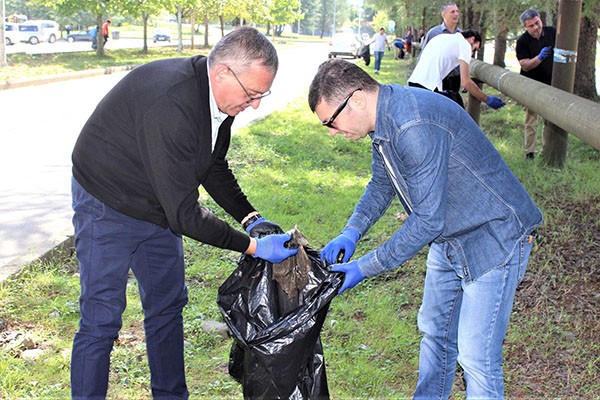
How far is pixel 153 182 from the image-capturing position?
266 centimetres

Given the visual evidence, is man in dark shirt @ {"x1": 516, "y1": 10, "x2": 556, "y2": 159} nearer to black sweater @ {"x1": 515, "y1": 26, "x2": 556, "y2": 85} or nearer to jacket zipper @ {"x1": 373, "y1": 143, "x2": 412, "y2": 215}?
black sweater @ {"x1": 515, "y1": 26, "x2": 556, "y2": 85}

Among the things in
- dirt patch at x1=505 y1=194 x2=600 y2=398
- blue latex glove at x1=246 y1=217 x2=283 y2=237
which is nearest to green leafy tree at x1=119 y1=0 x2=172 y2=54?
dirt patch at x1=505 y1=194 x2=600 y2=398

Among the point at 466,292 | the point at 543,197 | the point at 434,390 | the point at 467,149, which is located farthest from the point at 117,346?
the point at 543,197

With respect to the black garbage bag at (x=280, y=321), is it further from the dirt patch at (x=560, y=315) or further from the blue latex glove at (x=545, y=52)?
the blue latex glove at (x=545, y=52)

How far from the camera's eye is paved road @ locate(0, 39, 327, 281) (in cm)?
552

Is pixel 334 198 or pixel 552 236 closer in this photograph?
pixel 552 236

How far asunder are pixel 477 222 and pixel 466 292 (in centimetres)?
30

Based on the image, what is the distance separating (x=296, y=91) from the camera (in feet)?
59.6

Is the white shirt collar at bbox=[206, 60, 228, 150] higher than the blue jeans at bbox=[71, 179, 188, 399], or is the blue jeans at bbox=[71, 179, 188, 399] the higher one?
the white shirt collar at bbox=[206, 60, 228, 150]

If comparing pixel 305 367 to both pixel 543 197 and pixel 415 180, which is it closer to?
pixel 415 180

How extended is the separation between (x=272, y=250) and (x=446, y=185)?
847mm

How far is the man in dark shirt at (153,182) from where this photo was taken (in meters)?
2.60

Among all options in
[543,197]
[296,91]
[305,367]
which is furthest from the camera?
[296,91]

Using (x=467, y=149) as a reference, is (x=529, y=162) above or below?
below
